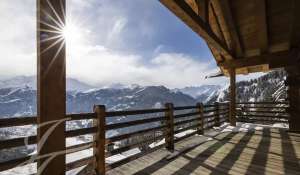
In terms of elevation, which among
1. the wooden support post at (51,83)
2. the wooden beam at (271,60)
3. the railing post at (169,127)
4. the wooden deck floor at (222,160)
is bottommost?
the wooden deck floor at (222,160)

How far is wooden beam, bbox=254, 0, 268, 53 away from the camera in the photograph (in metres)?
4.83

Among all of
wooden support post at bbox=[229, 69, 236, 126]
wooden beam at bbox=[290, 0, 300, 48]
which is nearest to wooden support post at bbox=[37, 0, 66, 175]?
wooden beam at bbox=[290, 0, 300, 48]

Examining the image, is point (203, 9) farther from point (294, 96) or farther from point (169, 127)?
point (294, 96)

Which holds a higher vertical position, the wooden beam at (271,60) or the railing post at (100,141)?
the wooden beam at (271,60)

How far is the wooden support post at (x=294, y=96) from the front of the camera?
6.89 m

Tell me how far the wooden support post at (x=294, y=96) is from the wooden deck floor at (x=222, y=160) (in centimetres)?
193

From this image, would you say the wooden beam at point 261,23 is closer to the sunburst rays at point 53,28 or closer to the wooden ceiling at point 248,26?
the wooden ceiling at point 248,26

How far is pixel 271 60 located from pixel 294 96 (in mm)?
1615

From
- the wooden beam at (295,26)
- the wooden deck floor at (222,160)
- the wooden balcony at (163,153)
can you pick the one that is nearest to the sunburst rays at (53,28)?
the wooden balcony at (163,153)

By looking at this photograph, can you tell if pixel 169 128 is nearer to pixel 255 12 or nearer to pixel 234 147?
pixel 234 147

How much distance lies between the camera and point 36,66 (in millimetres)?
1857

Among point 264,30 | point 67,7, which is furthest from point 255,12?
point 67,7

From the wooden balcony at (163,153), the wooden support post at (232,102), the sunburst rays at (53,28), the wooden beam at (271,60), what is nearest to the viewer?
the sunburst rays at (53,28)

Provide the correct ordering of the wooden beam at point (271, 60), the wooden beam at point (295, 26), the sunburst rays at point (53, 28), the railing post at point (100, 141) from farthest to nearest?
1. the wooden beam at point (271, 60)
2. the wooden beam at point (295, 26)
3. the railing post at point (100, 141)
4. the sunburst rays at point (53, 28)
